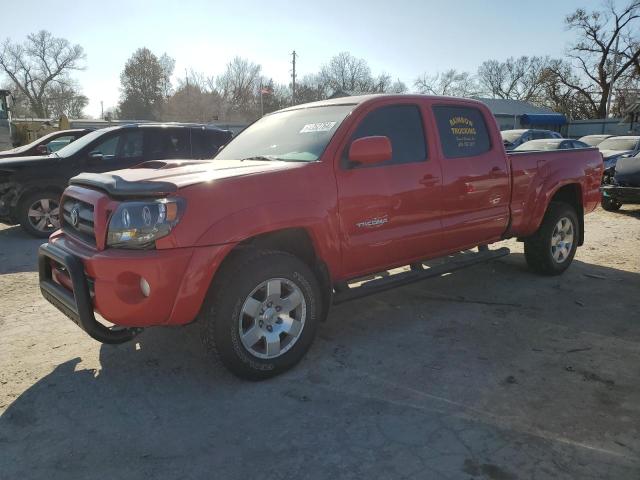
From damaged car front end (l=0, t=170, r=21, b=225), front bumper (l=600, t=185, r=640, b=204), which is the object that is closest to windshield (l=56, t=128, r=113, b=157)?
damaged car front end (l=0, t=170, r=21, b=225)

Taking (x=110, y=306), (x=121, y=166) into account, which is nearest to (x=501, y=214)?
(x=110, y=306)

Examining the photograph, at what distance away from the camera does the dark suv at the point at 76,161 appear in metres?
7.80

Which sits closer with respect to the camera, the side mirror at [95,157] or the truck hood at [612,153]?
the side mirror at [95,157]

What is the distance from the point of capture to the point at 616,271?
6086mm

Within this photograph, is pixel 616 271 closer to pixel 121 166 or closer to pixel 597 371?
pixel 597 371

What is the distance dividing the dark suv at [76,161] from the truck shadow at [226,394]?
5.08 metres

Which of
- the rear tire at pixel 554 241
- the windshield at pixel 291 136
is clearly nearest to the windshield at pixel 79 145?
the windshield at pixel 291 136

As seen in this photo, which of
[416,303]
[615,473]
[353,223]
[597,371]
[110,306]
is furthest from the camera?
[416,303]

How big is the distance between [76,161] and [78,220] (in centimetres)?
546

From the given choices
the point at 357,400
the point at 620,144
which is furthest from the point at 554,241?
the point at 620,144

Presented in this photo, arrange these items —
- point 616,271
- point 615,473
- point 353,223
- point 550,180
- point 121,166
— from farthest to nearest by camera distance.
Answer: point 121,166 → point 616,271 → point 550,180 → point 353,223 → point 615,473

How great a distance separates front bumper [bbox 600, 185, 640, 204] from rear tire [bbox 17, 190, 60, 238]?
1039 cm

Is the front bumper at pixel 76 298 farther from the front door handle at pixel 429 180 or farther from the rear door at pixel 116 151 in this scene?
the rear door at pixel 116 151

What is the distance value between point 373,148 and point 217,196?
1189 millimetres
